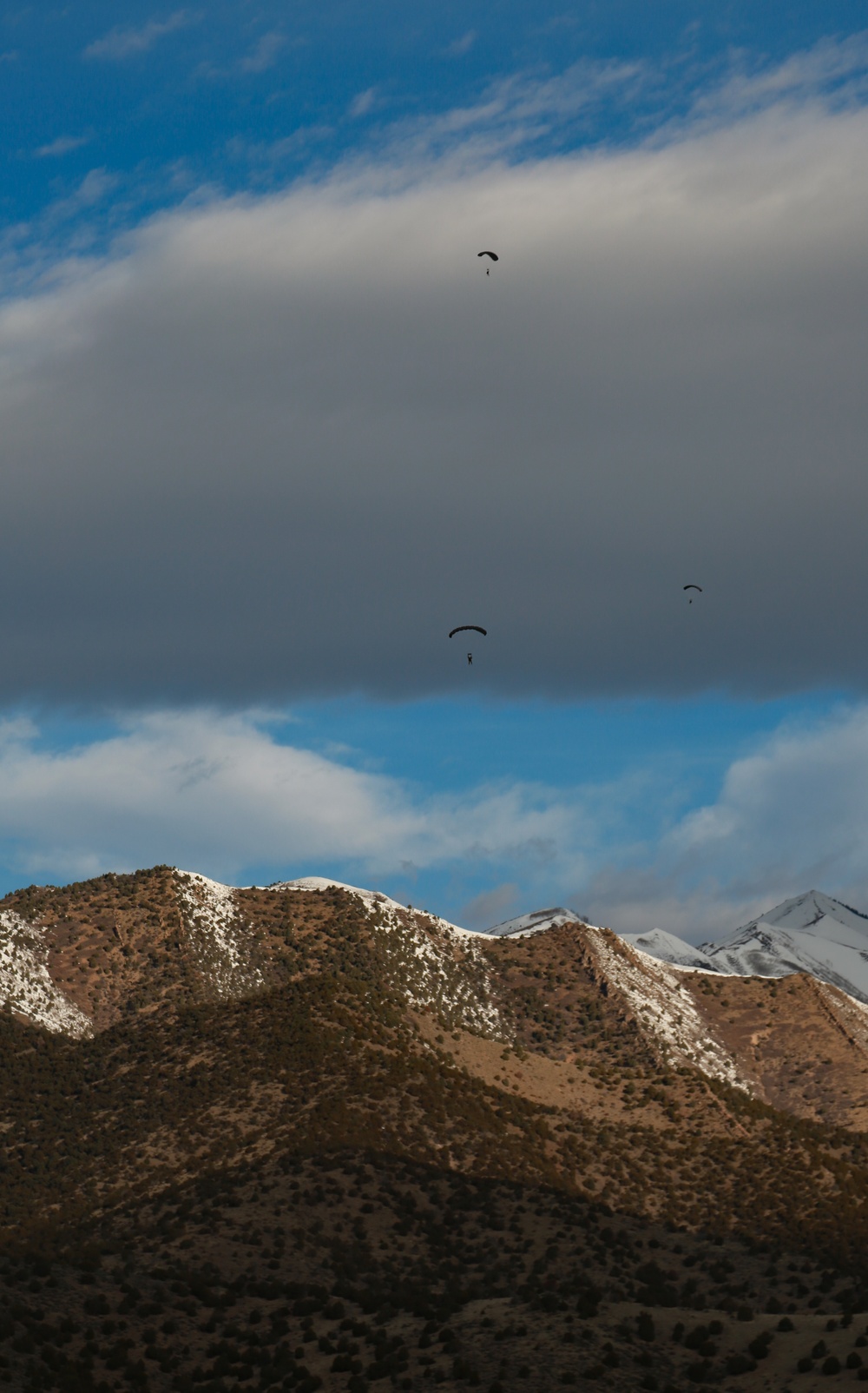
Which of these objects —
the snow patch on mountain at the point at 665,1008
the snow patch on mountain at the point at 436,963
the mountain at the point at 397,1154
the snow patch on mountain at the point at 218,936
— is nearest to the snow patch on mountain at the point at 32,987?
the mountain at the point at 397,1154

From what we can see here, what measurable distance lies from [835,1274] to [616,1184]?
17820mm

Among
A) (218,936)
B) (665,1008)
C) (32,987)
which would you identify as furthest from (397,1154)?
(665,1008)

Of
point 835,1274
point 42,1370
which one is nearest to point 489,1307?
point 42,1370

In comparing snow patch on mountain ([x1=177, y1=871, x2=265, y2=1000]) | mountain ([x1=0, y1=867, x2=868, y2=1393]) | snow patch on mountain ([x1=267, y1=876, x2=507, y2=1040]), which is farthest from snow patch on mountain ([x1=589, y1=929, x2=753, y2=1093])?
snow patch on mountain ([x1=177, y1=871, x2=265, y2=1000])

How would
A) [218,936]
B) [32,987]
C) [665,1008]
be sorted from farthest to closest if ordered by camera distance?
[665,1008] → [218,936] → [32,987]

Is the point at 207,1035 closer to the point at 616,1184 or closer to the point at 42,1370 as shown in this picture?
the point at 616,1184

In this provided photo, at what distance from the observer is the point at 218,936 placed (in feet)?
474

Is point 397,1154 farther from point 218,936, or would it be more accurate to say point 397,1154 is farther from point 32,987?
point 218,936

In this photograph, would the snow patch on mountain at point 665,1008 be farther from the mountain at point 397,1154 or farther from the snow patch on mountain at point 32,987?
the snow patch on mountain at point 32,987

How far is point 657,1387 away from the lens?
46.6 meters

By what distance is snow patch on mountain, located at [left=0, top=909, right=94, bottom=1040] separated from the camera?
5044 inches

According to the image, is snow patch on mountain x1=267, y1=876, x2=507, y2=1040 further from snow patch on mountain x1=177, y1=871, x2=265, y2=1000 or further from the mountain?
snow patch on mountain x1=177, y1=871, x2=265, y2=1000

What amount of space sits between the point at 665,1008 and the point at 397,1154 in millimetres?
69002

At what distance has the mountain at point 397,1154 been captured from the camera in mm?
51094
